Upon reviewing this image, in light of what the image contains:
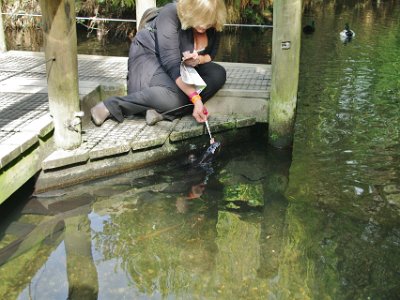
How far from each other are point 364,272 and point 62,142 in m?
2.33

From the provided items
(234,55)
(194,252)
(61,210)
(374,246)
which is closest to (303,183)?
(374,246)

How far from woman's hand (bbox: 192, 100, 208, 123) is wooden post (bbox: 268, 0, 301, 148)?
1.90ft

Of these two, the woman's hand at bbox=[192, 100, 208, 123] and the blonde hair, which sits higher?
the blonde hair

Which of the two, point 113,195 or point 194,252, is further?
point 113,195

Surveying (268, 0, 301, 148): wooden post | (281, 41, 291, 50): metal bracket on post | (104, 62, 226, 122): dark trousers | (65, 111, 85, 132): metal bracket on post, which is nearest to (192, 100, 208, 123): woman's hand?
(104, 62, 226, 122): dark trousers

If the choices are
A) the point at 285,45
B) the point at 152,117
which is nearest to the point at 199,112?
the point at 152,117

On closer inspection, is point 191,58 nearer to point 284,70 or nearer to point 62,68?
point 284,70

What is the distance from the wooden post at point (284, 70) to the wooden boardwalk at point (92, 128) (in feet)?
0.89

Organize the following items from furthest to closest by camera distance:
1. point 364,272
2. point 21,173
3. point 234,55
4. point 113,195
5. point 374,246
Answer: point 234,55, point 113,195, point 21,173, point 374,246, point 364,272

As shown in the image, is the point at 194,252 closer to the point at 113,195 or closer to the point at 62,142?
the point at 113,195

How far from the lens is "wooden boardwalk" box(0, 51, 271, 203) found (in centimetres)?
391

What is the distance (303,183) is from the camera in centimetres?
436

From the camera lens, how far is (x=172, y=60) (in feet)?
15.2

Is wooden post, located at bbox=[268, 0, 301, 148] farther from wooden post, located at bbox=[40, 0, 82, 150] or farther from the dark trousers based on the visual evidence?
wooden post, located at bbox=[40, 0, 82, 150]
